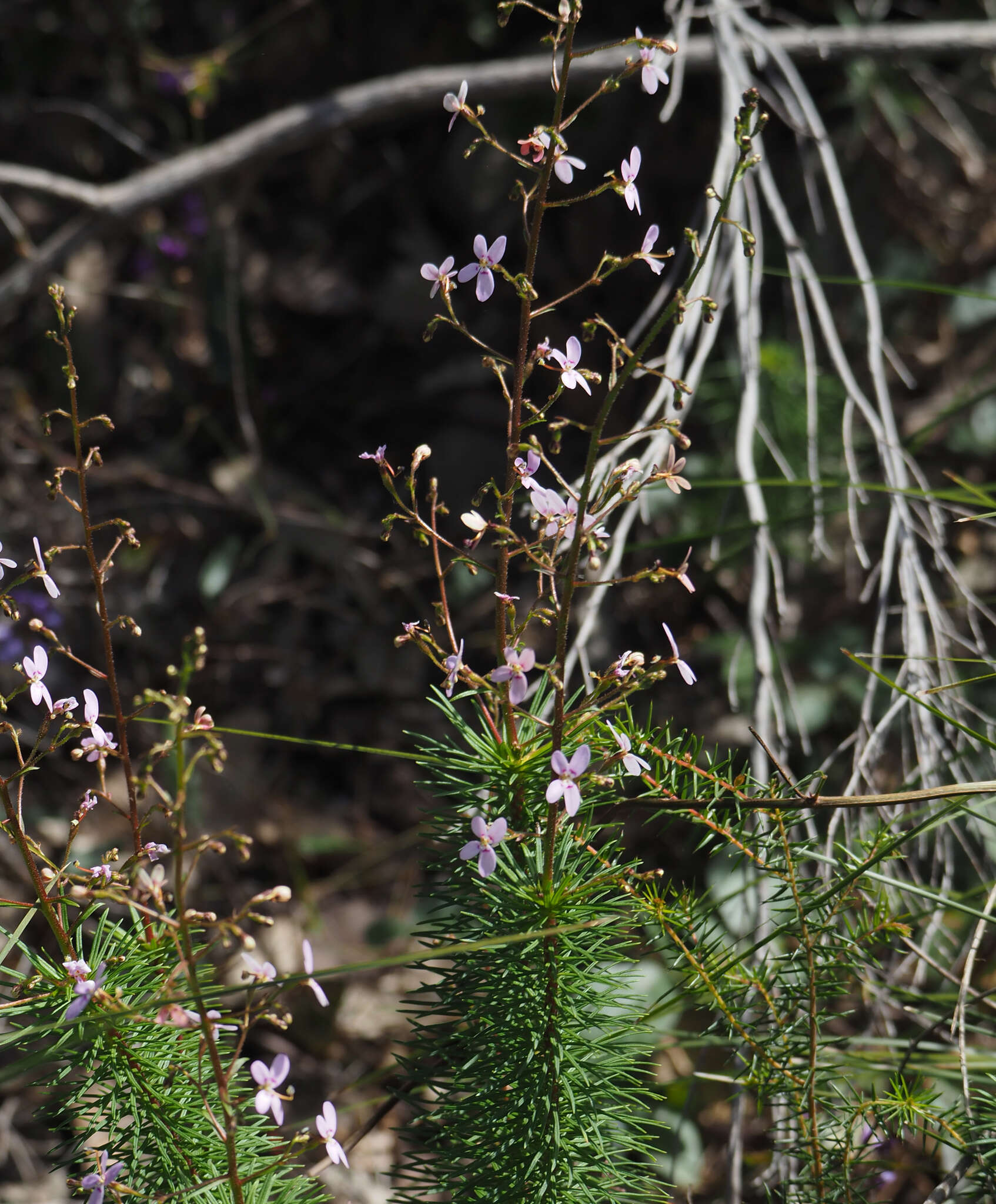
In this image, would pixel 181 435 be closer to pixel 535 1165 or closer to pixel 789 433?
pixel 789 433

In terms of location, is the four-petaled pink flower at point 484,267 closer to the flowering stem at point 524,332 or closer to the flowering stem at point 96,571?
the flowering stem at point 524,332

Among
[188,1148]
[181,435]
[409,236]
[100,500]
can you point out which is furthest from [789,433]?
[188,1148]

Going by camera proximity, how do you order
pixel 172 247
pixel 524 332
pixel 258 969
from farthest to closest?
pixel 172 247, pixel 524 332, pixel 258 969

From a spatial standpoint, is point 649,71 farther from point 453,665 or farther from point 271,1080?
point 271,1080

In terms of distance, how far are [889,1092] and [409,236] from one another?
3.38 metres

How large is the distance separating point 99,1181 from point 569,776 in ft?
1.70

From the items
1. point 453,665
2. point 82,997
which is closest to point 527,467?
point 453,665

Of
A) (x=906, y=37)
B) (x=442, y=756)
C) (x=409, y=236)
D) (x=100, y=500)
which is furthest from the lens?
Answer: (x=409, y=236)

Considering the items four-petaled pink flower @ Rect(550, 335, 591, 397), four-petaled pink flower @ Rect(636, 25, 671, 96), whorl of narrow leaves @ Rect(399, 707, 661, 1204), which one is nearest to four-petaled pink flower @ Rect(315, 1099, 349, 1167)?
whorl of narrow leaves @ Rect(399, 707, 661, 1204)

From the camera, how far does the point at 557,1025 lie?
2.85ft

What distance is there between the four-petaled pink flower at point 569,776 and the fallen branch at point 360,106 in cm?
212

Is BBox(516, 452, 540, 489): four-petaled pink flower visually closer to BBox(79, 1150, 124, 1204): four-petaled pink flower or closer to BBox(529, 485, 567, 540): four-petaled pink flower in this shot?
BBox(529, 485, 567, 540): four-petaled pink flower

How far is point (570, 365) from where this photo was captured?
82 cm

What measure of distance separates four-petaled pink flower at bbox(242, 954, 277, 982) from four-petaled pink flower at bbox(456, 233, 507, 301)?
0.58m
